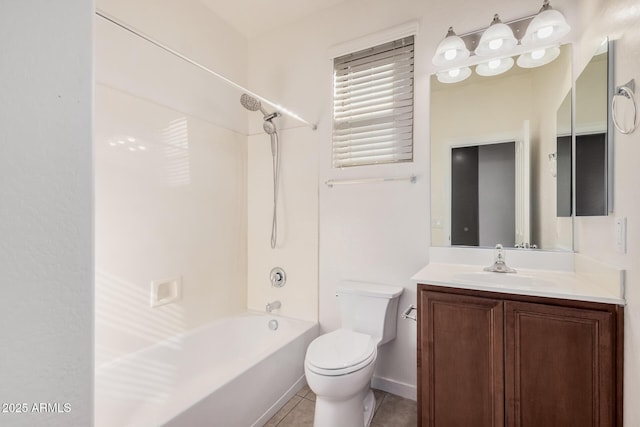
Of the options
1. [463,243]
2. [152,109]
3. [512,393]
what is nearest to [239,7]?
[152,109]

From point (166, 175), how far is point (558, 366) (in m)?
2.33

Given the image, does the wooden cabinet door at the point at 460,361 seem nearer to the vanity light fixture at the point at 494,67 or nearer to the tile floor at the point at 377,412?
the tile floor at the point at 377,412

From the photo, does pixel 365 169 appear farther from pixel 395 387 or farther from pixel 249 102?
pixel 395 387

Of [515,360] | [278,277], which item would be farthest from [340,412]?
[278,277]

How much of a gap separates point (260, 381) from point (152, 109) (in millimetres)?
1816

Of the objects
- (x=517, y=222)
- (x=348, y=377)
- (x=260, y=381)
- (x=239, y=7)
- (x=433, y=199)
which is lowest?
(x=260, y=381)

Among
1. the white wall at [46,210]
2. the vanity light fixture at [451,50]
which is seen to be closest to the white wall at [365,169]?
the vanity light fixture at [451,50]

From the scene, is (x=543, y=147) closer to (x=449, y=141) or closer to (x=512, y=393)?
(x=449, y=141)

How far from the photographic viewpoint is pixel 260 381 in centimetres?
169

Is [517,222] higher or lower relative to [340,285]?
higher

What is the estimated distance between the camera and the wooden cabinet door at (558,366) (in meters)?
1.12

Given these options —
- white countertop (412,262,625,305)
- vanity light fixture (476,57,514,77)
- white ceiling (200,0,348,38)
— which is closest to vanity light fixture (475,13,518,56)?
vanity light fixture (476,57,514,77)

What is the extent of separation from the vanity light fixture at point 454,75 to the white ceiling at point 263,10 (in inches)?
39.5

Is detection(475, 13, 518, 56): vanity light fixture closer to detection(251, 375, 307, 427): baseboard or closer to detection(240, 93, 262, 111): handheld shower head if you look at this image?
detection(240, 93, 262, 111): handheld shower head
